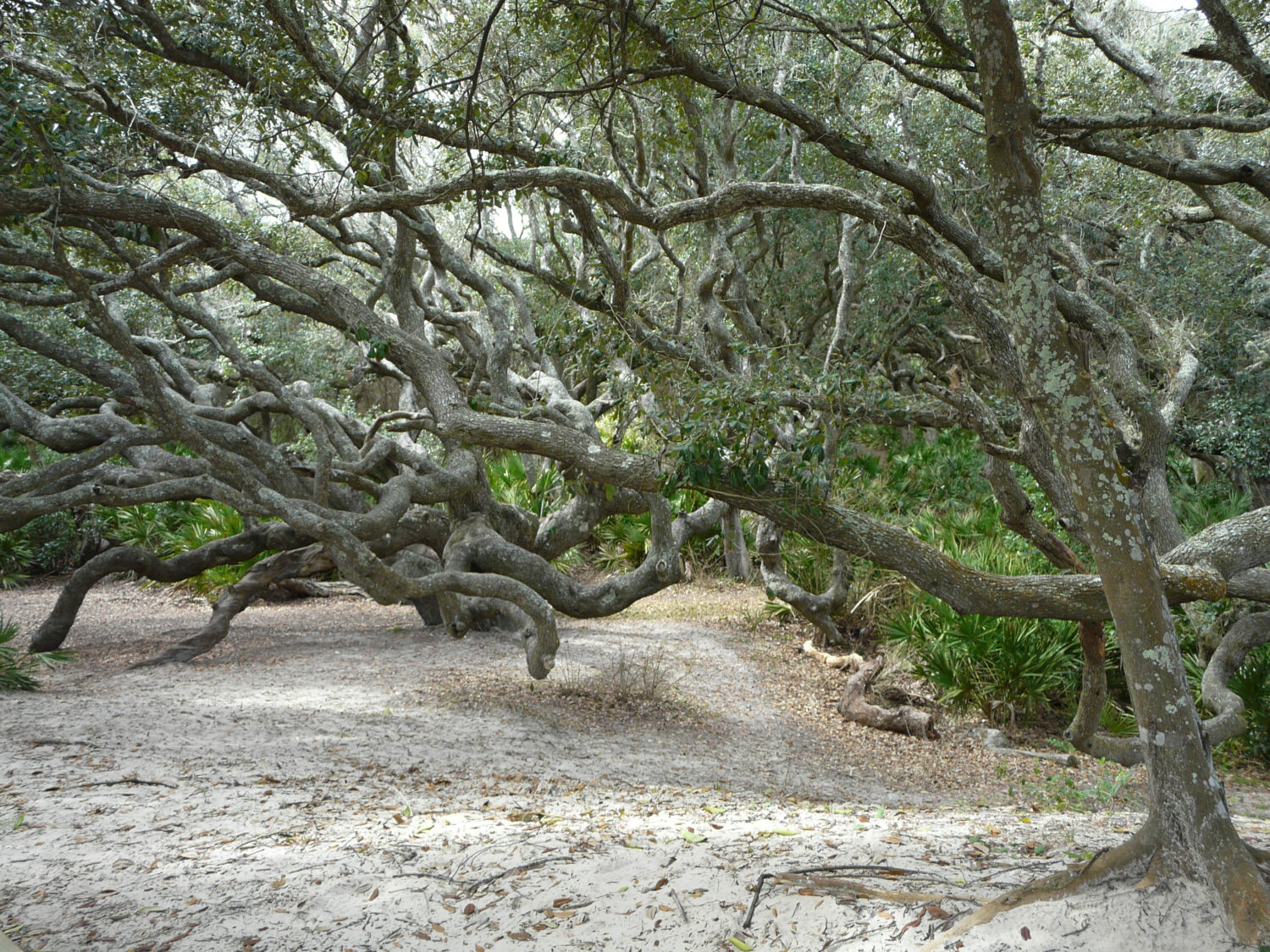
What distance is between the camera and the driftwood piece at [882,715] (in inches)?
308

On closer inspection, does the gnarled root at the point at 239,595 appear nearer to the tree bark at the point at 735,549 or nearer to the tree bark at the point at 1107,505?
the tree bark at the point at 735,549

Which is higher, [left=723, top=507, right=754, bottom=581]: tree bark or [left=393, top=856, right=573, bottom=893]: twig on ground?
[left=723, top=507, right=754, bottom=581]: tree bark

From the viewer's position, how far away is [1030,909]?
9.02ft

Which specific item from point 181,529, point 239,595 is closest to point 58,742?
point 239,595

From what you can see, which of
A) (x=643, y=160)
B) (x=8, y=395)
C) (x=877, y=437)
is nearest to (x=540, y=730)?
(x=8, y=395)

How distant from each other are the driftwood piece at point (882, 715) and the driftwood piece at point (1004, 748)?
42cm

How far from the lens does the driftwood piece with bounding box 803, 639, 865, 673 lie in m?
9.44

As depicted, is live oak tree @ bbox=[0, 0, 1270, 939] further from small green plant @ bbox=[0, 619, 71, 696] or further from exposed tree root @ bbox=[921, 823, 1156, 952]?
small green plant @ bbox=[0, 619, 71, 696]

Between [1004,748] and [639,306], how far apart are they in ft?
17.7

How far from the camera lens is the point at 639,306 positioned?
8.66 metres

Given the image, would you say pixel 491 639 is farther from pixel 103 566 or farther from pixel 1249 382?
pixel 1249 382

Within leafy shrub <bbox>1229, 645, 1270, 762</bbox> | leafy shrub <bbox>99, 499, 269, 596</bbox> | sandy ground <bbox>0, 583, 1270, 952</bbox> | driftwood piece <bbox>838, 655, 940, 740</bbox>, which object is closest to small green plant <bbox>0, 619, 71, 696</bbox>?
sandy ground <bbox>0, 583, 1270, 952</bbox>

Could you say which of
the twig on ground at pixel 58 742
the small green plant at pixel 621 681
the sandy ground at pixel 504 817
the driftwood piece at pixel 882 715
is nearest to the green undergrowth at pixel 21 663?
the sandy ground at pixel 504 817

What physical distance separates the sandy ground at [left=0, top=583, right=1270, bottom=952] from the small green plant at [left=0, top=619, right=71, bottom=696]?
0.95 ft
